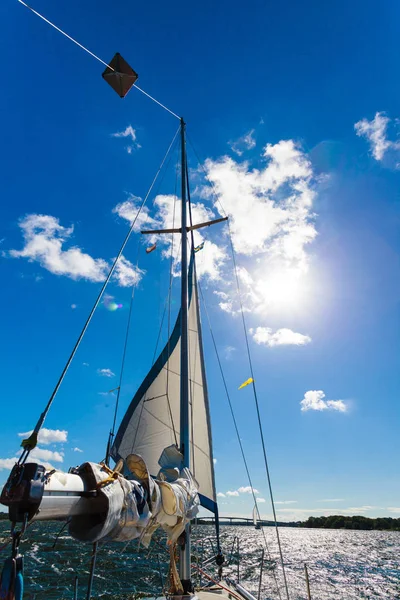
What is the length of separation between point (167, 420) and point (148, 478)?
507 centimetres

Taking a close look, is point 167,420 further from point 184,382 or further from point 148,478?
point 148,478

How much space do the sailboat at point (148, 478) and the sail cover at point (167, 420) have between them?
2 centimetres

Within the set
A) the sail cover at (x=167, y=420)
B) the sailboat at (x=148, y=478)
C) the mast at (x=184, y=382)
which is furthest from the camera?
the sail cover at (x=167, y=420)

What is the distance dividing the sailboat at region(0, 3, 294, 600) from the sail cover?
0.08 ft

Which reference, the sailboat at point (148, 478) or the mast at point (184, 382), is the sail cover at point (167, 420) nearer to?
the sailboat at point (148, 478)

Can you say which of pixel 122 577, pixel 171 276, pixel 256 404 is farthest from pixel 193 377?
pixel 122 577

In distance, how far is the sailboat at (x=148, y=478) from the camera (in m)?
2.06

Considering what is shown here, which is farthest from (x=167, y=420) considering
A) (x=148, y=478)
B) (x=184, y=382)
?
(x=148, y=478)

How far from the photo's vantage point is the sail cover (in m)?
7.79

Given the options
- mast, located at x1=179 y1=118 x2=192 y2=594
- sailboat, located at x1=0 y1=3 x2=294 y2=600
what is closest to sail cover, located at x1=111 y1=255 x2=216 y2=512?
sailboat, located at x1=0 y1=3 x2=294 y2=600

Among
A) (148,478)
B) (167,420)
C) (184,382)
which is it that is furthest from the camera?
(167,420)

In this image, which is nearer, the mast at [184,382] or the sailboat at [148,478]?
the sailboat at [148,478]

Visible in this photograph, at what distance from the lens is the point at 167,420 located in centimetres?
829

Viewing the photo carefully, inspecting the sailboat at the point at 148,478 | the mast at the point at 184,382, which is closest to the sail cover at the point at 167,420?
the sailboat at the point at 148,478
